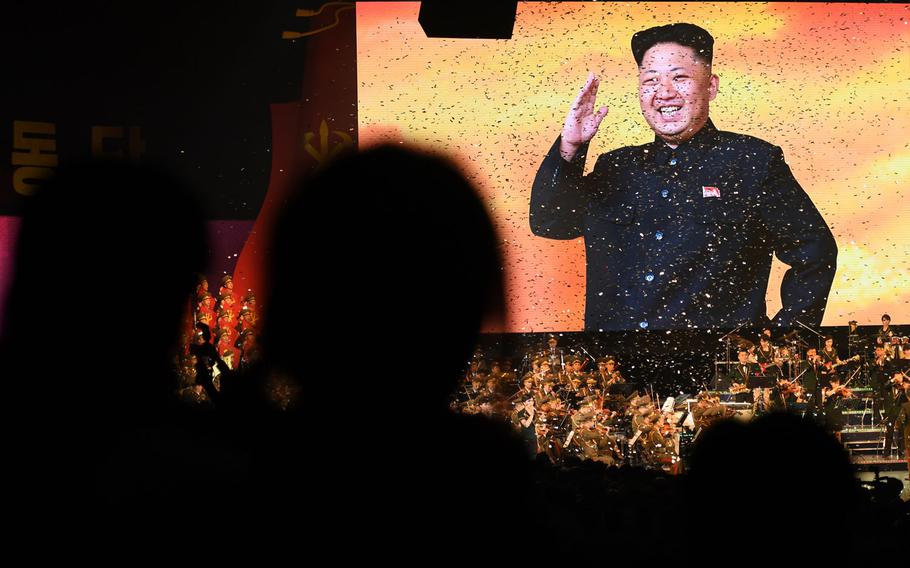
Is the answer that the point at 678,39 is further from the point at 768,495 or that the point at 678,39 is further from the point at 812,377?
the point at 768,495

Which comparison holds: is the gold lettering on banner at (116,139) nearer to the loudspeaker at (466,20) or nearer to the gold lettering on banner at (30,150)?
the gold lettering on banner at (30,150)

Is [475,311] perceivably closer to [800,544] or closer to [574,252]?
[800,544]

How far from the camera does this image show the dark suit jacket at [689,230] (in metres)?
3.31

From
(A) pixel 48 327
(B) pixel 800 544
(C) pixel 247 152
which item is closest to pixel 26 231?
(A) pixel 48 327

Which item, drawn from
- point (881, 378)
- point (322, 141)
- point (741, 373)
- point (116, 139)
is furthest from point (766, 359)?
point (116, 139)

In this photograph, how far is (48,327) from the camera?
54 centimetres

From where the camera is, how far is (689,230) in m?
3.37

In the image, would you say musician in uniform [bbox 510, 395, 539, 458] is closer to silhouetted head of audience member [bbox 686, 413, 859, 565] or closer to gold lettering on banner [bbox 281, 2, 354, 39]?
gold lettering on banner [bbox 281, 2, 354, 39]

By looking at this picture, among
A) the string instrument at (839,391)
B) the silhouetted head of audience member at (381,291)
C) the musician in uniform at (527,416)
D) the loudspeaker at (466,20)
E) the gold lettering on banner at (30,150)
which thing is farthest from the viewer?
the loudspeaker at (466,20)

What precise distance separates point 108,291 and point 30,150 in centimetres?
278

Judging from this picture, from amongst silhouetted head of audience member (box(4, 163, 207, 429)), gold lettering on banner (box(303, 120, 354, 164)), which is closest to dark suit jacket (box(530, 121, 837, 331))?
gold lettering on banner (box(303, 120, 354, 164))

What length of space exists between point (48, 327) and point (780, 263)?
10.2 ft

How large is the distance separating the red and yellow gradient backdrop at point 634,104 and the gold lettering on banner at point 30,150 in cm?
94

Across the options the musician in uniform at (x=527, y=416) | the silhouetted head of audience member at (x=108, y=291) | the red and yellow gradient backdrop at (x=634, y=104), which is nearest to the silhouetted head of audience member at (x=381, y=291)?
the silhouetted head of audience member at (x=108, y=291)
